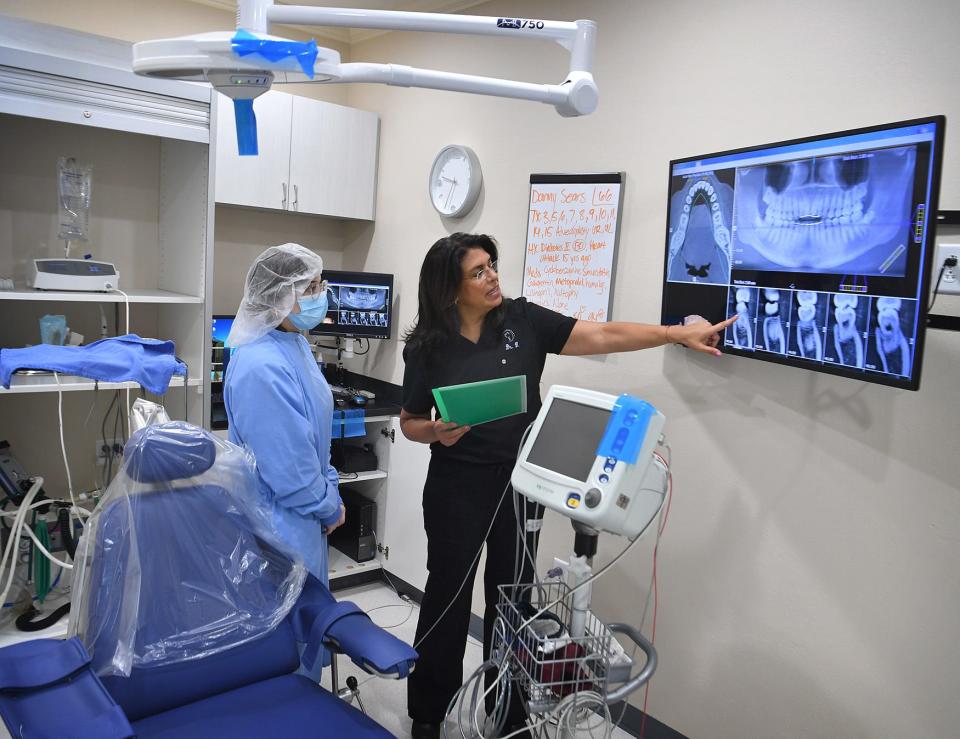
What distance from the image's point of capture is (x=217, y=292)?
3531 mm

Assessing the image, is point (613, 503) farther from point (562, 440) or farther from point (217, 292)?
point (217, 292)

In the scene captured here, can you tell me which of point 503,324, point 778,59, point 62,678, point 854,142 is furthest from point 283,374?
point 778,59

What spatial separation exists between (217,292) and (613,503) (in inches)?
110

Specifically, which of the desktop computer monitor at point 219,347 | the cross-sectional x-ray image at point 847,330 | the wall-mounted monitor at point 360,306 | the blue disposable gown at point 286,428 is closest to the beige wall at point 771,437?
the cross-sectional x-ray image at point 847,330

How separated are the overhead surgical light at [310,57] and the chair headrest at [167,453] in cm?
84

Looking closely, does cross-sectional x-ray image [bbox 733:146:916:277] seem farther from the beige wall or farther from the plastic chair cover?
the plastic chair cover

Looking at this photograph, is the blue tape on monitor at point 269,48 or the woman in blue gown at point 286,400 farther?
the woman in blue gown at point 286,400

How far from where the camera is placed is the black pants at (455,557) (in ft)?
7.04

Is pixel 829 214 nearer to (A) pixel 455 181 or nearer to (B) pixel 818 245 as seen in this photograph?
(B) pixel 818 245

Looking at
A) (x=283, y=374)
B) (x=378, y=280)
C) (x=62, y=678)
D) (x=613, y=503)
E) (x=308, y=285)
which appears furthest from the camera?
(x=378, y=280)

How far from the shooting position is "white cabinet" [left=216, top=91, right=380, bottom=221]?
10.5 ft

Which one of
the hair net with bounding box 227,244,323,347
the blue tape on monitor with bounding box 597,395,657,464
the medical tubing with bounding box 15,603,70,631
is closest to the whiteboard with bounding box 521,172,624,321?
the hair net with bounding box 227,244,323,347

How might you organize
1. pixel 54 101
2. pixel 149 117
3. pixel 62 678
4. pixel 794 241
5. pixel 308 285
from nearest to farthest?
pixel 62 678 < pixel 794 241 < pixel 308 285 < pixel 54 101 < pixel 149 117

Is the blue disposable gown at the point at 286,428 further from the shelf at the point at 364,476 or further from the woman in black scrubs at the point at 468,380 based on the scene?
the shelf at the point at 364,476
